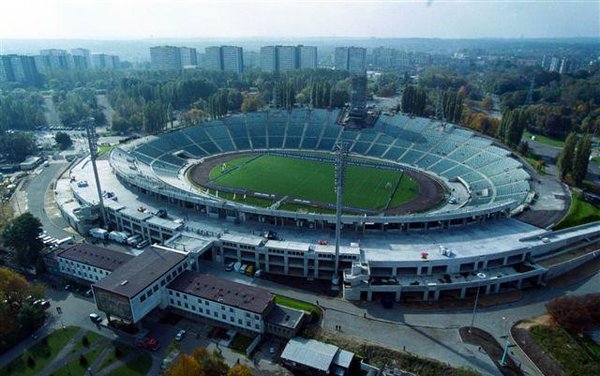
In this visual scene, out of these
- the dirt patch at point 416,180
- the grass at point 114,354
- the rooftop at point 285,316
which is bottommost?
the grass at point 114,354

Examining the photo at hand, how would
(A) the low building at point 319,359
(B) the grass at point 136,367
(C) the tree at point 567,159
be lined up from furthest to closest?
(C) the tree at point 567,159
(B) the grass at point 136,367
(A) the low building at point 319,359

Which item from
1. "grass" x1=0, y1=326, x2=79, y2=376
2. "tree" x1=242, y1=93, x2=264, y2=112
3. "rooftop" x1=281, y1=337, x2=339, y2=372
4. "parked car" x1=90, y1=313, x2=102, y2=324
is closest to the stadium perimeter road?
"rooftop" x1=281, y1=337, x2=339, y2=372

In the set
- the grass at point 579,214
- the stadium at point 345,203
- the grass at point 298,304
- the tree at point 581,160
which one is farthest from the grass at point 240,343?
the tree at point 581,160

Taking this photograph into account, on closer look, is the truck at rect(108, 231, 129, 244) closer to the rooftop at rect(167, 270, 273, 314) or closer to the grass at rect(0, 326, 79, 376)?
the rooftop at rect(167, 270, 273, 314)

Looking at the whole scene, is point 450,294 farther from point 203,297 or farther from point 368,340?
point 203,297

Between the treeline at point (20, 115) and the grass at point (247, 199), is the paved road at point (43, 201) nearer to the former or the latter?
the grass at point (247, 199)

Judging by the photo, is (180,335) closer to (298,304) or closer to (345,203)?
(298,304)

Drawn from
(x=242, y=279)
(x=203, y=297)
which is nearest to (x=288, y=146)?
(x=242, y=279)
